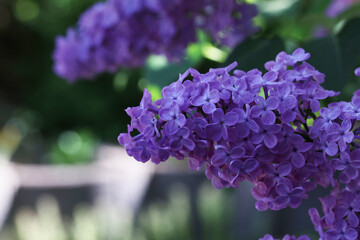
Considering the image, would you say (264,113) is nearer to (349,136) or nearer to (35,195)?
(349,136)

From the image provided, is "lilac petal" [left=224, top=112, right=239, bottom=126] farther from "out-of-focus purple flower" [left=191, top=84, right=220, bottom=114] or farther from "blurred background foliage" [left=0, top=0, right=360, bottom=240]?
"blurred background foliage" [left=0, top=0, right=360, bottom=240]

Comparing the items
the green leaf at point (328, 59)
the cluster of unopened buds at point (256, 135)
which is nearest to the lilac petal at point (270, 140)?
the cluster of unopened buds at point (256, 135)

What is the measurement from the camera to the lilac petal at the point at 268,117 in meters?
0.22

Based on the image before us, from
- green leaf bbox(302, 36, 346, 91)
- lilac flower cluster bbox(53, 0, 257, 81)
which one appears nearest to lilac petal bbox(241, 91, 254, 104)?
green leaf bbox(302, 36, 346, 91)

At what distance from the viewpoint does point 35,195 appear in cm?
185

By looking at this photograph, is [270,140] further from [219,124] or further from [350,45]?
[350,45]

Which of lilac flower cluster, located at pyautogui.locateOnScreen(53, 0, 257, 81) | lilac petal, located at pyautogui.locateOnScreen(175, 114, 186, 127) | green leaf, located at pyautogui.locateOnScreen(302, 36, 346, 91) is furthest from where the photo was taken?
lilac flower cluster, located at pyautogui.locateOnScreen(53, 0, 257, 81)

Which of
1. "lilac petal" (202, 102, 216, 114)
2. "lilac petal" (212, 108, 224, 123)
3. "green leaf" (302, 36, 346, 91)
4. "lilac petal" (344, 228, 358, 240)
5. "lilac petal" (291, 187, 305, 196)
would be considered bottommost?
"lilac petal" (344, 228, 358, 240)

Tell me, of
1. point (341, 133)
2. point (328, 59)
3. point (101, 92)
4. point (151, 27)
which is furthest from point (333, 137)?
point (101, 92)

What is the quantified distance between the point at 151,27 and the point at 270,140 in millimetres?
316

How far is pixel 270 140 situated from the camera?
222mm

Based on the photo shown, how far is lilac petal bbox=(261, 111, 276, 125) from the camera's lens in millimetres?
223

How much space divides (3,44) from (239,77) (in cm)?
296

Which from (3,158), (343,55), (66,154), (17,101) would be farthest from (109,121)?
(343,55)
